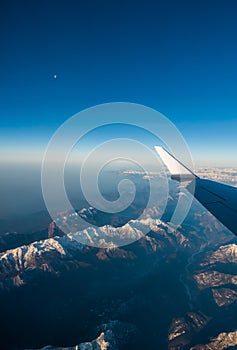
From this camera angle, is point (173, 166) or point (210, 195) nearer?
point (210, 195)

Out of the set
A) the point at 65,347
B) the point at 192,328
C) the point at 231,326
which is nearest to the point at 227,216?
the point at 65,347

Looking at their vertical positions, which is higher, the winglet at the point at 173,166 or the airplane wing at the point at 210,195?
the winglet at the point at 173,166

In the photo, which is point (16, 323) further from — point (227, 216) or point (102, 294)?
point (227, 216)

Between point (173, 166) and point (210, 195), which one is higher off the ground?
point (173, 166)

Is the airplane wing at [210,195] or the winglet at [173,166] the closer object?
the airplane wing at [210,195]

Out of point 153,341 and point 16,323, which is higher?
point 16,323

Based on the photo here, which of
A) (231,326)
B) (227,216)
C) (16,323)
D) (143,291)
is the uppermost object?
(227,216)
